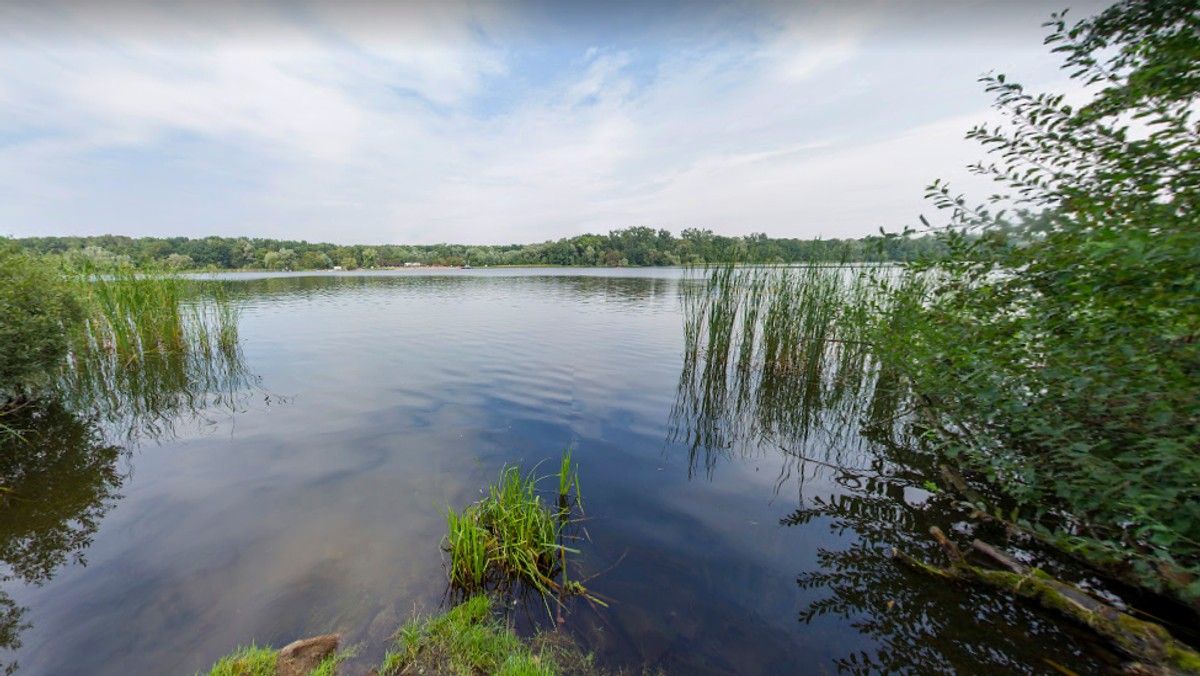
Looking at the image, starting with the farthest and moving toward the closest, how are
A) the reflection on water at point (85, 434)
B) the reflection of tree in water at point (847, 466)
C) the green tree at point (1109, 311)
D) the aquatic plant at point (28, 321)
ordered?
the aquatic plant at point (28, 321), the reflection on water at point (85, 434), the reflection of tree in water at point (847, 466), the green tree at point (1109, 311)

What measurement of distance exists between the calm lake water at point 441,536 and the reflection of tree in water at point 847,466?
0.02 meters

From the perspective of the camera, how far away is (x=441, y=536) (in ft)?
12.9

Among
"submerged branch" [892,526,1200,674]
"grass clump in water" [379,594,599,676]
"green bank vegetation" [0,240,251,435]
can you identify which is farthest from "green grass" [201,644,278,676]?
"green bank vegetation" [0,240,251,435]

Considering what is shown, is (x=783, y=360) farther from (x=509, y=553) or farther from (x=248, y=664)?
(x=248, y=664)

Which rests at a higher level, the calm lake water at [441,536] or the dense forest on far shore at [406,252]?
the dense forest on far shore at [406,252]

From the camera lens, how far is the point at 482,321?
17.0 meters

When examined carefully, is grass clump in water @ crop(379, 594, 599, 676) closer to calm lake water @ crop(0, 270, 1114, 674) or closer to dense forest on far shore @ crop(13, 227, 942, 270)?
calm lake water @ crop(0, 270, 1114, 674)

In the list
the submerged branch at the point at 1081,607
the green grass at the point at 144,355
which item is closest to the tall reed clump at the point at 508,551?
the submerged branch at the point at 1081,607

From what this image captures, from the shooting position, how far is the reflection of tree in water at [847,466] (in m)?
2.69

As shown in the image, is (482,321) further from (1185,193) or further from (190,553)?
(1185,193)

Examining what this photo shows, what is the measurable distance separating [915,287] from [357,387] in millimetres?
9920

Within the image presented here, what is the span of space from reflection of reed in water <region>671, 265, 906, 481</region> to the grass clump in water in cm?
402

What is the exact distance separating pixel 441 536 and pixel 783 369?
26.8 ft

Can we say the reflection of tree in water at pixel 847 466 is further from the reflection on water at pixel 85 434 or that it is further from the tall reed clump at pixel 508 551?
the reflection on water at pixel 85 434
